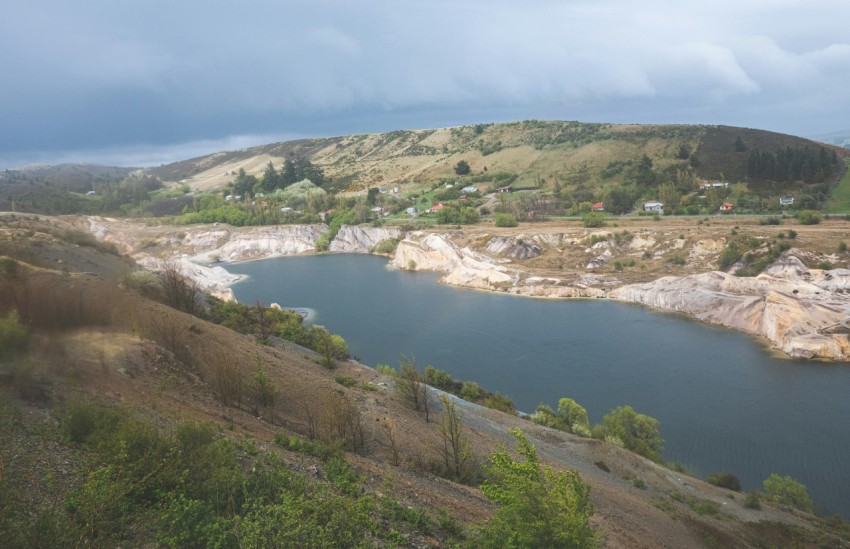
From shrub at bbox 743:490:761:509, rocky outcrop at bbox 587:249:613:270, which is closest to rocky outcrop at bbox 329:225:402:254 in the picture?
rocky outcrop at bbox 587:249:613:270

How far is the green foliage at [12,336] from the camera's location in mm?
10203

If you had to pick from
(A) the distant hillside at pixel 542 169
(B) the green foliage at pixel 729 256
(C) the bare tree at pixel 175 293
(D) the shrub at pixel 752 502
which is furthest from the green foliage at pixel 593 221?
(C) the bare tree at pixel 175 293

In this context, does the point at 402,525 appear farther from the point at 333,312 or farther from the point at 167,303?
the point at 333,312

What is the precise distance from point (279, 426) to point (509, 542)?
9565mm

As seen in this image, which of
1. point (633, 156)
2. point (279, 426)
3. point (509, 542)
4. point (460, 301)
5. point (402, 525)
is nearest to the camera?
point (509, 542)

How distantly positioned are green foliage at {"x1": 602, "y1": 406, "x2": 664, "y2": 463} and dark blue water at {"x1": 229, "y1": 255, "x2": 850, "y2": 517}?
43.2 inches

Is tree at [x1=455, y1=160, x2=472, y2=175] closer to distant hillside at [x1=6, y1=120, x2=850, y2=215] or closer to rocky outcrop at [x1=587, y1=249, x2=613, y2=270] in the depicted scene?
distant hillside at [x1=6, y1=120, x2=850, y2=215]

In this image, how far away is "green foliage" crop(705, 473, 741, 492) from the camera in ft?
63.6

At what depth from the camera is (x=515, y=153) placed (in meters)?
116

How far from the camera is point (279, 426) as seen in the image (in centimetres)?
1502

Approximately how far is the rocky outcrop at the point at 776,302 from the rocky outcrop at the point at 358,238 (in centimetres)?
4523

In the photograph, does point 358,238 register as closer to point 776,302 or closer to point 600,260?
point 600,260

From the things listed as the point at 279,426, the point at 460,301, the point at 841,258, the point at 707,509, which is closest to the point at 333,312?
the point at 460,301

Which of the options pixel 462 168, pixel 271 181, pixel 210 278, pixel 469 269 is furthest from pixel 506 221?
pixel 271 181
